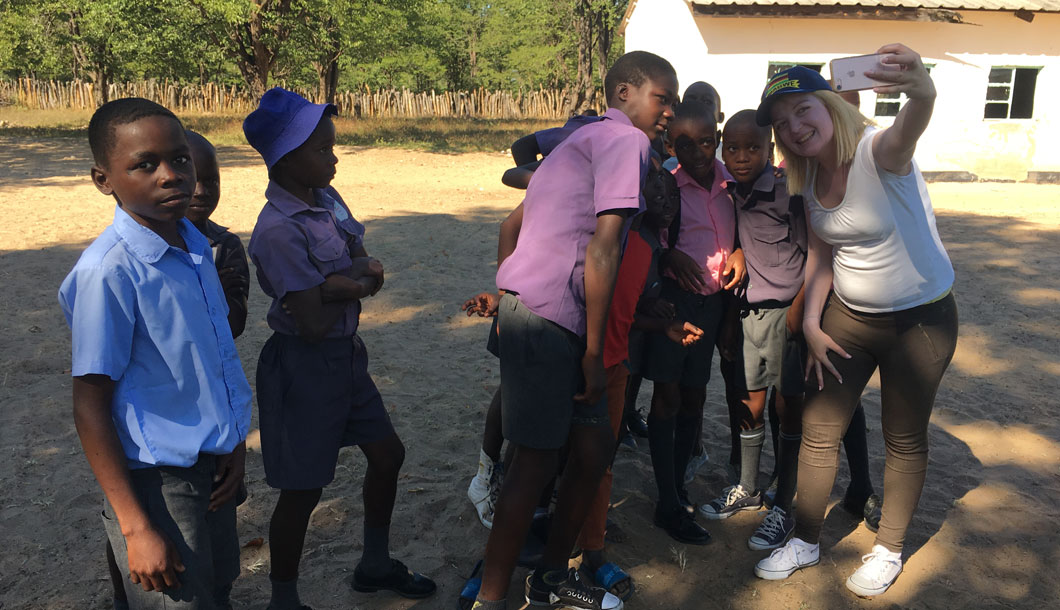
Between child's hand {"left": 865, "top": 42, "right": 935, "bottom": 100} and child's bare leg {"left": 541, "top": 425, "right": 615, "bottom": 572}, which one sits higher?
child's hand {"left": 865, "top": 42, "right": 935, "bottom": 100}

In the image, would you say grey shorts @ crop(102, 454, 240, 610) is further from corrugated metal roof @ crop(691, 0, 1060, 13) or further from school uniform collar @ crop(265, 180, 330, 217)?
corrugated metal roof @ crop(691, 0, 1060, 13)

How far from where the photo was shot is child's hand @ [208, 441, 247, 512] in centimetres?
209

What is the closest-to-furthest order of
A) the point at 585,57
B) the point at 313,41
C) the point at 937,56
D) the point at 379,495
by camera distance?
the point at 379,495, the point at 937,56, the point at 313,41, the point at 585,57

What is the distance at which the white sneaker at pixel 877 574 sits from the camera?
9.93ft

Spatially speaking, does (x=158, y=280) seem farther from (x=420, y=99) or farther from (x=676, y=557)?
(x=420, y=99)

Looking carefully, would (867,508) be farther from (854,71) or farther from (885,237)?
(854,71)

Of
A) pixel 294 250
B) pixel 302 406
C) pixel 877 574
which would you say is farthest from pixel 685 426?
pixel 294 250

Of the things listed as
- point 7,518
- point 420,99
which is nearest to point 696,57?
point 7,518

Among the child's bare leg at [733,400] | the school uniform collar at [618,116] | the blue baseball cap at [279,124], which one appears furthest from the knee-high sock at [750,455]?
the blue baseball cap at [279,124]

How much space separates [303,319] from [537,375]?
77 cm

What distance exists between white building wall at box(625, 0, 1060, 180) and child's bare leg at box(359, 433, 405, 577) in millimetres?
13129

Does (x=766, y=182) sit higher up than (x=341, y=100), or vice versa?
(x=341, y=100)

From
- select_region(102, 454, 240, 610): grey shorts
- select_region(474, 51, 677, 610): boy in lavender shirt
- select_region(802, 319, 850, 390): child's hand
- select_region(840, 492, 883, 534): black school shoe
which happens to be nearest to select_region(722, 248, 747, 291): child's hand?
select_region(802, 319, 850, 390): child's hand

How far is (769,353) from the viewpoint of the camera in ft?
11.4
